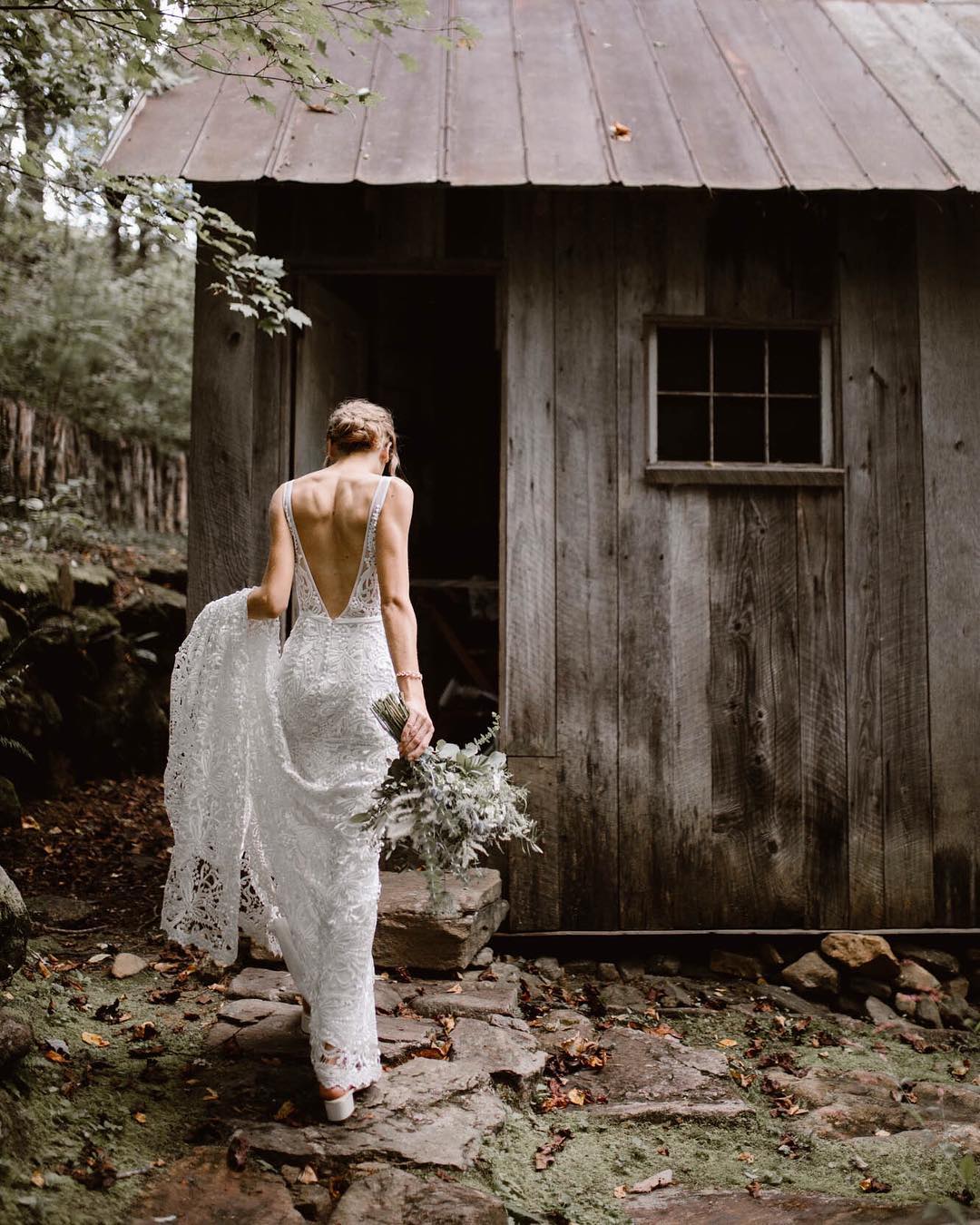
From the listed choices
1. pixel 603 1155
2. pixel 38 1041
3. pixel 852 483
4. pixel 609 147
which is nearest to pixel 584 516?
pixel 852 483

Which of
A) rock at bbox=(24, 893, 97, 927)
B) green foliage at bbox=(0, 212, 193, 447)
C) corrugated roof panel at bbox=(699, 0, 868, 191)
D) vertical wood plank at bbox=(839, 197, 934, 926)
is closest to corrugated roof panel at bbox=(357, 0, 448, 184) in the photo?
corrugated roof panel at bbox=(699, 0, 868, 191)

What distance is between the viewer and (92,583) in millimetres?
7473

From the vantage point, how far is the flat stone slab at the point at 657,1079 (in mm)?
3698

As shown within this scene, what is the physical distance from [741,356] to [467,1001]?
140 inches

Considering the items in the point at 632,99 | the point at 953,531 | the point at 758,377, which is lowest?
the point at 953,531

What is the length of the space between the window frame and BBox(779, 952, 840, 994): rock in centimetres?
244

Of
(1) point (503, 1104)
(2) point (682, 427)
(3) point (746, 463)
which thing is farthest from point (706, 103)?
(1) point (503, 1104)

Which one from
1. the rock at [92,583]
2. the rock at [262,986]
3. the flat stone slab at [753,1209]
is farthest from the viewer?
the rock at [92,583]

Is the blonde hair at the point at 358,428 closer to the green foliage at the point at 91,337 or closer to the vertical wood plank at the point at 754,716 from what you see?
the vertical wood plank at the point at 754,716

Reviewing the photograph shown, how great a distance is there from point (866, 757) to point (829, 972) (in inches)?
43.0

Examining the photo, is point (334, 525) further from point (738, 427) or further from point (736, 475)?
point (738, 427)

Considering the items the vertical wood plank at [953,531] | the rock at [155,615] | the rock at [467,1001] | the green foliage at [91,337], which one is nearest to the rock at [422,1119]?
the rock at [467,1001]

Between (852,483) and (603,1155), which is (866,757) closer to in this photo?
(852,483)

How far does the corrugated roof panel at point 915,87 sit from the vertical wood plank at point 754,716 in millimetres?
1990
